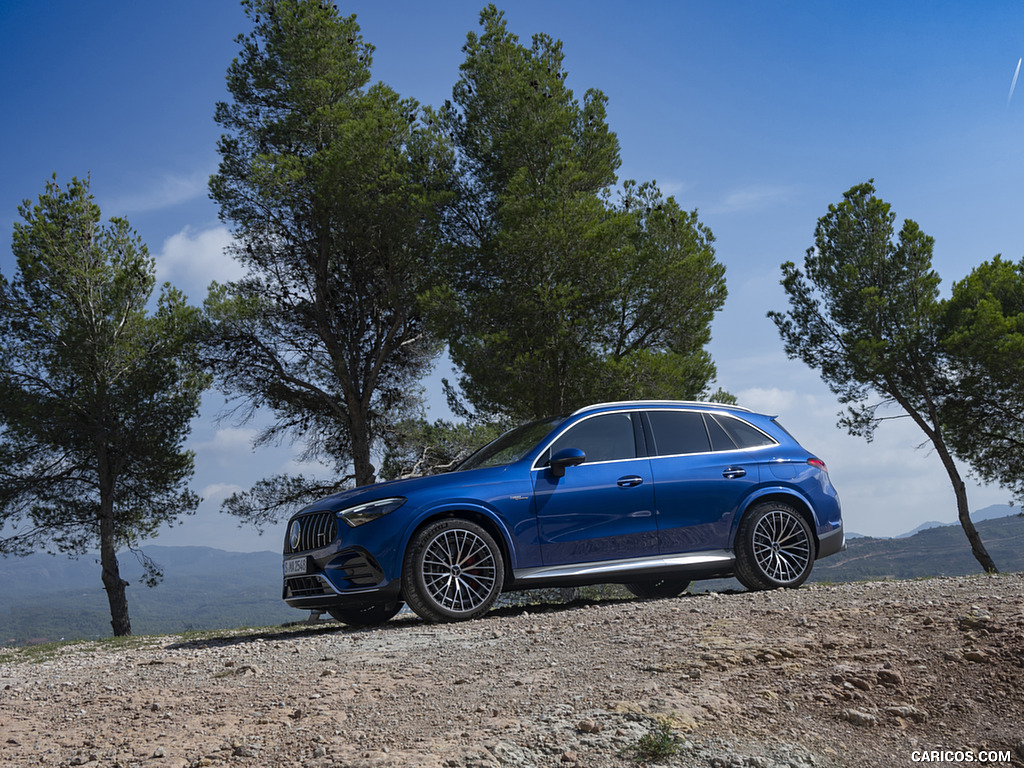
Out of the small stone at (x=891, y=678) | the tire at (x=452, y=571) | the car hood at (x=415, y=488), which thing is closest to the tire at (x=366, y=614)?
the tire at (x=452, y=571)

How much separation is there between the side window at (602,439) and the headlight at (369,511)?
151 centimetres

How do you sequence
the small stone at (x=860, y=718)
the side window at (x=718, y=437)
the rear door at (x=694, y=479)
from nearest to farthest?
the small stone at (x=860, y=718) < the rear door at (x=694, y=479) < the side window at (x=718, y=437)

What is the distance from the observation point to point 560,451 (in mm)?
7062

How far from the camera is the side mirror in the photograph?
6.96 m

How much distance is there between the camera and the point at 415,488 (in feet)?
22.3

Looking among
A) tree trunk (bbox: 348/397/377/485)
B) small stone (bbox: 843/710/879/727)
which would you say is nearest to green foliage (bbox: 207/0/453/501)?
tree trunk (bbox: 348/397/377/485)

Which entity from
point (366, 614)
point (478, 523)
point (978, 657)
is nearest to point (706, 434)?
point (478, 523)

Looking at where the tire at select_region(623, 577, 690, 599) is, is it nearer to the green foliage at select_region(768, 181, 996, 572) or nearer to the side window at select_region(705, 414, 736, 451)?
the side window at select_region(705, 414, 736, 451)

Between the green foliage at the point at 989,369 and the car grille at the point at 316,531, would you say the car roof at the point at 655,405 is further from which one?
the green foliage at the point at 989,369

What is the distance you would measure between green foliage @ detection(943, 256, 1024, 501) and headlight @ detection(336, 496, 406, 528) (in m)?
21.8

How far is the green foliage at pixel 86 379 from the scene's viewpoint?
20.5 m

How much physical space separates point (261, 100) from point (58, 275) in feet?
22.0

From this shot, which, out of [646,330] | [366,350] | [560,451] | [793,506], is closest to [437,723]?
[560,451]

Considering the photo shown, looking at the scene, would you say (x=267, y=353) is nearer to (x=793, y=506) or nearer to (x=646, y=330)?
(x=646, y=330)
